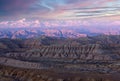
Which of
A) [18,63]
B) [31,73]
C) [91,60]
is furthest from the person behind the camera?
[91,60]

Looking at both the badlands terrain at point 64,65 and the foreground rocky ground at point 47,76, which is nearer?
the foreground rocky ground at point 47,76

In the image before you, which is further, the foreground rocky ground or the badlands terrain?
the badlands terrain

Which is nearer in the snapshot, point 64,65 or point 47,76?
point 47,76

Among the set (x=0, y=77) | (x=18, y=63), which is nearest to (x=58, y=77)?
(x=0, y=77)

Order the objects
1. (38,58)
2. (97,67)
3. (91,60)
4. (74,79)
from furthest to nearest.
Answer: (38,58) < (91,60) < (97,67) < (74,79)

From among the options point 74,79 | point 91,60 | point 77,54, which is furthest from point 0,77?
point 77,54

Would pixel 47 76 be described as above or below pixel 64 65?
above

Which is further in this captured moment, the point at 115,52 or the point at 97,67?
the point at 115,52

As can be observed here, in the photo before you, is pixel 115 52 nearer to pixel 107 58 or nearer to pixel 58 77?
pixel 107 58

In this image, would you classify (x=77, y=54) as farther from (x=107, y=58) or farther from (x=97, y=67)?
(x=97, y=67)
